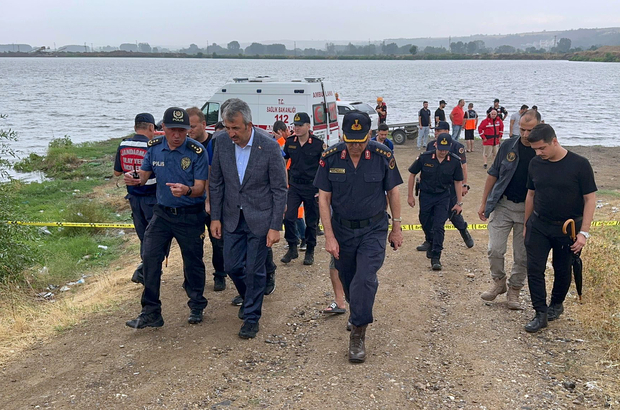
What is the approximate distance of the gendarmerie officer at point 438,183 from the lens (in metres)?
7.84

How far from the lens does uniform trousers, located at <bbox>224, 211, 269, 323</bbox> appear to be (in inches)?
216

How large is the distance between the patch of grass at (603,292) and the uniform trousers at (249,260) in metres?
3.21

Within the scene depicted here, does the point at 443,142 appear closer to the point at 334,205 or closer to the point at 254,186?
the point at 334,205

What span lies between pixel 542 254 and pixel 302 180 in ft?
11.3

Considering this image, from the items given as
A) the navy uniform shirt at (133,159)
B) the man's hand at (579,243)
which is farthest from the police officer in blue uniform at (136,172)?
the man's hand at (579,243)

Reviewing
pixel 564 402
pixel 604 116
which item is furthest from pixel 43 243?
pixel 604 116

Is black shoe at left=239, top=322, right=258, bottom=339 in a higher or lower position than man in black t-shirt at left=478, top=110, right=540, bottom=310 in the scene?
lower

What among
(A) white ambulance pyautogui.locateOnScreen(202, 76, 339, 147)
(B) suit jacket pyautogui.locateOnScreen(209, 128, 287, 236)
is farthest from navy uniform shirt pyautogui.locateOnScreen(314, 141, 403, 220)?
(A) white ambulance pyautogui.locateOnScreen(202, 76, 339, 147)

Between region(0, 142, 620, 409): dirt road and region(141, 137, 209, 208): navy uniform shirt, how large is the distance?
134cm

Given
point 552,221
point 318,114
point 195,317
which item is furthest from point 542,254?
point 318,114

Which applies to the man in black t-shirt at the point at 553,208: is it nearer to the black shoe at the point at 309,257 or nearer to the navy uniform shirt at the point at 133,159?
the black shoe at the point at 309,257

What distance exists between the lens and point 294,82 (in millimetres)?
15797

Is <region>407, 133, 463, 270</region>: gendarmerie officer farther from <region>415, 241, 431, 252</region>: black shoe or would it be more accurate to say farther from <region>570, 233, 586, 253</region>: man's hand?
<region>570, 233, 586, 253</region>: man's hand

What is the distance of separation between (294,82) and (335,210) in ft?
36.6
